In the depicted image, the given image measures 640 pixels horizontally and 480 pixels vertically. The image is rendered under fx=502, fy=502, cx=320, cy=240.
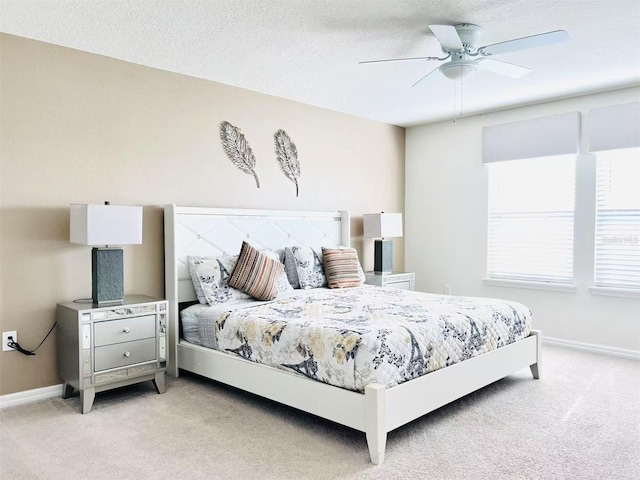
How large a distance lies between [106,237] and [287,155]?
2.23 meters

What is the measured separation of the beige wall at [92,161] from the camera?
11.2ft

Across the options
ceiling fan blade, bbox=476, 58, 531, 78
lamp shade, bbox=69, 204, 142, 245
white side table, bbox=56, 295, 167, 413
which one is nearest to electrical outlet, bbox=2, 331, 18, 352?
white side table, bbox=56, 295, 167, 413

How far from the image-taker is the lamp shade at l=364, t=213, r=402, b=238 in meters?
5.57

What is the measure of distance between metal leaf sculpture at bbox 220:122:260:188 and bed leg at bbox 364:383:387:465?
277cm

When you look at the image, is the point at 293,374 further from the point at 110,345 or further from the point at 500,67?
the point at 500,67

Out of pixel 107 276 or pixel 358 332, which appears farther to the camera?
pixel 107 276

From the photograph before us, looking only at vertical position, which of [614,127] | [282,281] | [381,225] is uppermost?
[614,127]

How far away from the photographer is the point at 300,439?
2855mm

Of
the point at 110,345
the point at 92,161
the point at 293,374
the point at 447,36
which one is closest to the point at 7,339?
the point at 110,345

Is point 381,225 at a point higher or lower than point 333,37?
lower

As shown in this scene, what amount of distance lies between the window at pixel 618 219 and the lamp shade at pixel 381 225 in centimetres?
202

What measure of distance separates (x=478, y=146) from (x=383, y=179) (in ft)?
3.90

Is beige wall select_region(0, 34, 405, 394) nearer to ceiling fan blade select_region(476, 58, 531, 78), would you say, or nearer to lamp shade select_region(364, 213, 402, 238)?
lamp shade select_region(364, 213, 402, 238)

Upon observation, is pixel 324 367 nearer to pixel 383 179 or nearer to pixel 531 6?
pixel 531 6
